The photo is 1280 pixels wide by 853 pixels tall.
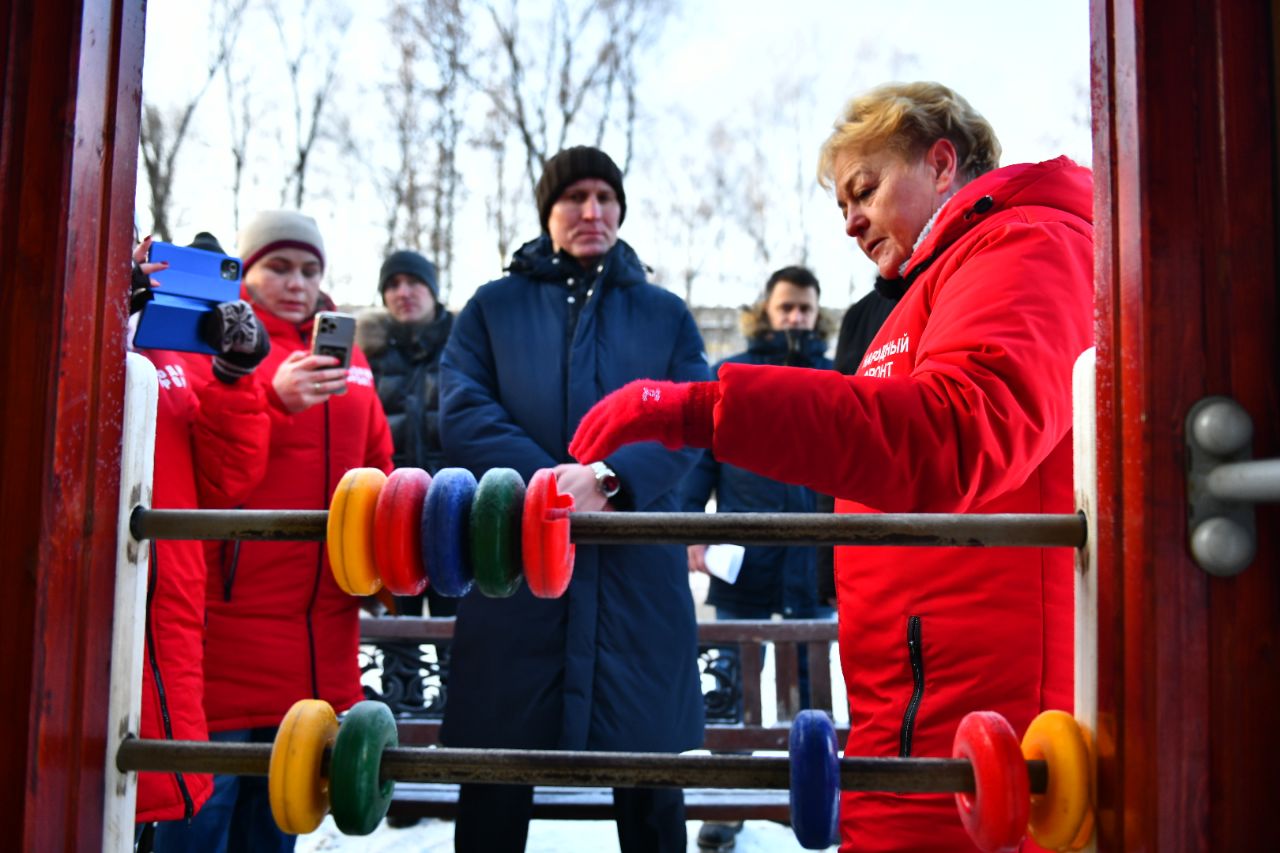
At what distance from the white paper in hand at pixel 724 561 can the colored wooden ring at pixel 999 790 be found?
2.66 m

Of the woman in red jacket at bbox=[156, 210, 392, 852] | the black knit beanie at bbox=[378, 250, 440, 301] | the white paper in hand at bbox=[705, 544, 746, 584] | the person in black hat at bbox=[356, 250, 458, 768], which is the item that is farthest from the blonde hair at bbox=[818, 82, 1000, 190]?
the black knit beanie at bbox=[378, 250, 440, 301]

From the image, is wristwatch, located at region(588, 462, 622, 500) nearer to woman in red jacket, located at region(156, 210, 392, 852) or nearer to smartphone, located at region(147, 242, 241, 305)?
woman in red jacket, located at region(156, 210, 392, 852)

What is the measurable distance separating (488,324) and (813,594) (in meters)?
2.04

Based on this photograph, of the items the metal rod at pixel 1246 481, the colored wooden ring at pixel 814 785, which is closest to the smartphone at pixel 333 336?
the colored wooden ring at pixel 814 785

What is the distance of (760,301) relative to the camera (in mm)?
4668

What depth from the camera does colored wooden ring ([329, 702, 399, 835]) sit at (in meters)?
→ 1.10

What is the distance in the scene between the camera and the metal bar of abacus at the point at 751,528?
1109mm

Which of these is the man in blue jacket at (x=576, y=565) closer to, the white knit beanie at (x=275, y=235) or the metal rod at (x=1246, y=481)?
the white knit beanie at (x=275, y=235)

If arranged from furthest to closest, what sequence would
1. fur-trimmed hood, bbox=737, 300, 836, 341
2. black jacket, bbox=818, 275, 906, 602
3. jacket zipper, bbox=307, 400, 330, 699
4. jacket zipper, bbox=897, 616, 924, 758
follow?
1. fur-trimmed hood, bbox=737, 300, 836, 341
2. black jacket, bbox=818, 275, 906, 602
3. jacket zipper, bbox=307, 400, 330, 699
4. jacket zipper, bbox=897, 616, 924, 758

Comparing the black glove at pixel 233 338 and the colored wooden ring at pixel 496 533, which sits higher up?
the black glove at pixel 233 338

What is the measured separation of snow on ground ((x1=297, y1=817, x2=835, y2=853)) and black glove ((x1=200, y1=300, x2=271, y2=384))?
186 cm

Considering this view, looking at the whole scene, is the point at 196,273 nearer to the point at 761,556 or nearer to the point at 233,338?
the point at 233,338

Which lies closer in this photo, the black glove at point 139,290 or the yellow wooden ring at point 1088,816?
the yellow wooden ring at point 1088,816

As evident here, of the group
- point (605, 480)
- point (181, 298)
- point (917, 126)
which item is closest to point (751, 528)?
point (917, 126)
